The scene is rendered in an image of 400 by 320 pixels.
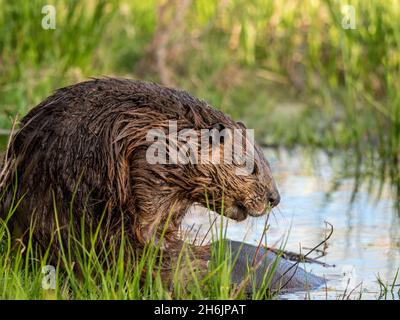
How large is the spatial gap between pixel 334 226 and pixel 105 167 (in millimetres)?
2294

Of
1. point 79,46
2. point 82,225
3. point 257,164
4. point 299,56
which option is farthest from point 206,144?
point 299,56

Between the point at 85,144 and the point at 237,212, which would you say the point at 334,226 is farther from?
the point at 85,144

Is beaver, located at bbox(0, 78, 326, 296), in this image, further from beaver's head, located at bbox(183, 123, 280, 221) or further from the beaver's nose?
the beaver's nose

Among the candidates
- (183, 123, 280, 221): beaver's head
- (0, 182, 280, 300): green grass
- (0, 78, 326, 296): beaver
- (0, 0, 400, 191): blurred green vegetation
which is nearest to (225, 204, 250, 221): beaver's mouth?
(183, 123, 280, 221): beaver's head

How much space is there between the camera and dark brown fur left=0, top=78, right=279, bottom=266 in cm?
448

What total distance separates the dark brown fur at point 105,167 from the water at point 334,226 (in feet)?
1.23

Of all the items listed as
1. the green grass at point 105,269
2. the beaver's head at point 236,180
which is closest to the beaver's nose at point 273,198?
the beaver's head at point 236,180

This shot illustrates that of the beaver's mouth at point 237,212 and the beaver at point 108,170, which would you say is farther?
the beaver's mouth at point 237,212

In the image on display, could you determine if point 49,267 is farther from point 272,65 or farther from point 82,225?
point 272,65

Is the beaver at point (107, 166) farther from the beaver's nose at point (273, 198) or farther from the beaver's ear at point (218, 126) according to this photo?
the beaver's nose at point (273, 198)

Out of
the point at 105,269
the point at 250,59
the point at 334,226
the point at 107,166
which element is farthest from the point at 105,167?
the point at 250,59

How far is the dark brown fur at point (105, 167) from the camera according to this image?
14.7ft
